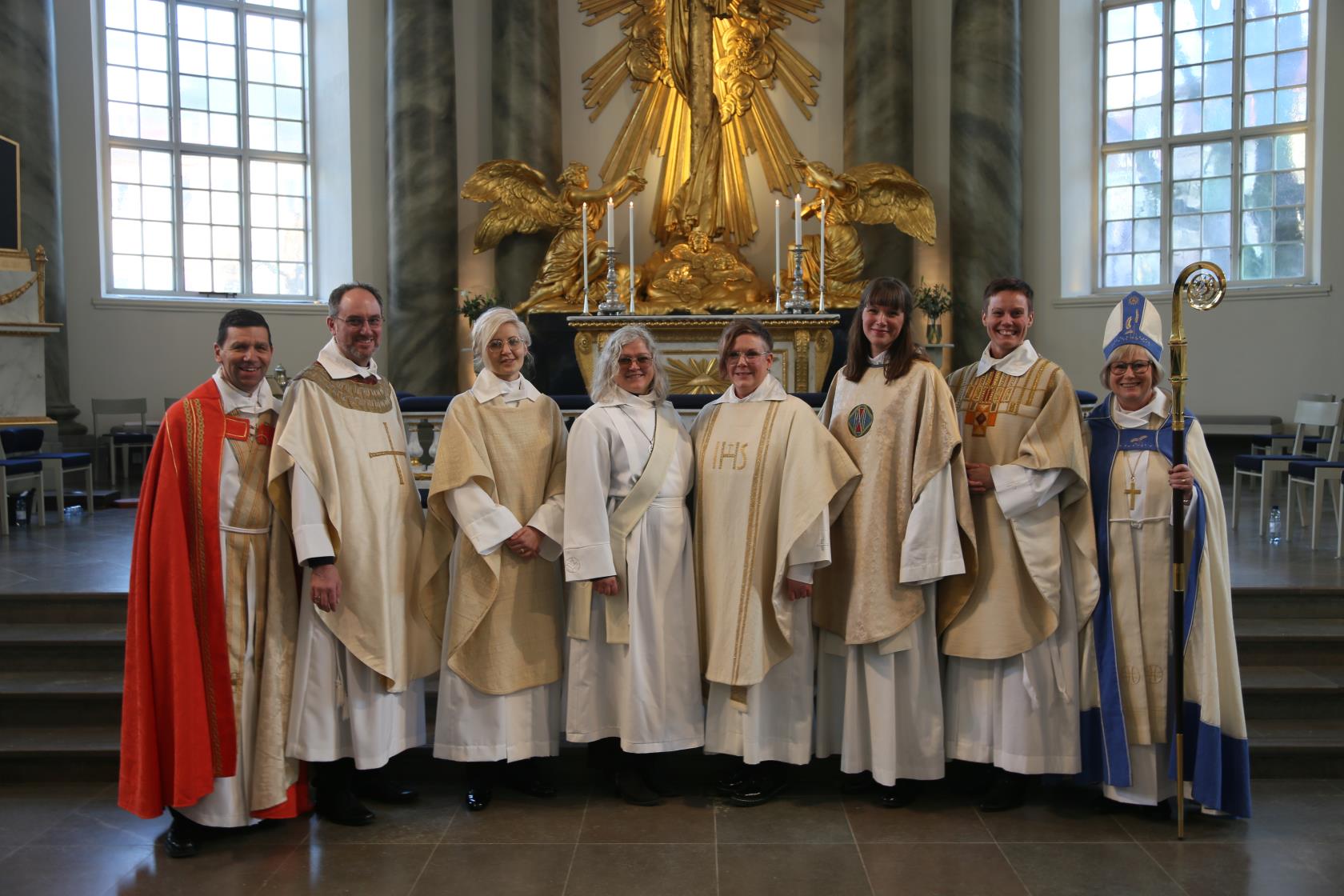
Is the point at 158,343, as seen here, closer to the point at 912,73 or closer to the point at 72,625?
the point at 72,625

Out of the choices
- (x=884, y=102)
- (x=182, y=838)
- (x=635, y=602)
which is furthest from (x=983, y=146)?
(x=182, y=838)

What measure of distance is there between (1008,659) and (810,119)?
8751 mm

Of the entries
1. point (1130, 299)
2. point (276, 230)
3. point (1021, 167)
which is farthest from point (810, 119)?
point (1130, 299)

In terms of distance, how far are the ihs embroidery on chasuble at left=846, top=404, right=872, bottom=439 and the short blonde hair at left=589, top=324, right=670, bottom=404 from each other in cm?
68

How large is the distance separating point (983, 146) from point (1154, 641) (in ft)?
26.1

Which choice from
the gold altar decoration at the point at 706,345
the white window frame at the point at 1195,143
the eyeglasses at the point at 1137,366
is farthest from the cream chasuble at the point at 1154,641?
the white window frame at the point at 1195,143

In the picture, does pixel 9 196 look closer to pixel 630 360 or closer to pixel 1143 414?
pixel 630 360

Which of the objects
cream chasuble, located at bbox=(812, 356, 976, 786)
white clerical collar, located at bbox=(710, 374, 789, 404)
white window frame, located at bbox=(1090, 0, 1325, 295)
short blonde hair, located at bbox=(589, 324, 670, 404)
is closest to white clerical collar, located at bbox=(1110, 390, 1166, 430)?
cream chasuble, located at bbox=(812, 356, 976, 786)

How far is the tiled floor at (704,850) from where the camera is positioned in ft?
11.1

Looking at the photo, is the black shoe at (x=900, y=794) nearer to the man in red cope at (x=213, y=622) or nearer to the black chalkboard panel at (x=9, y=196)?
the man in red cope at (x=213, y=622)

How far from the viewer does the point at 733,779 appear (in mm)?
4105

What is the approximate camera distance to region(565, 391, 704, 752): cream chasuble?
154 inches

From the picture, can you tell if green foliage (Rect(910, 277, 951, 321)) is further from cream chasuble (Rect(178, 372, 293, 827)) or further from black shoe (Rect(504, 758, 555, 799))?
cream chasuble (Rect(178, 372, 293, 827))

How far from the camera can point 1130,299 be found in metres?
3.85
